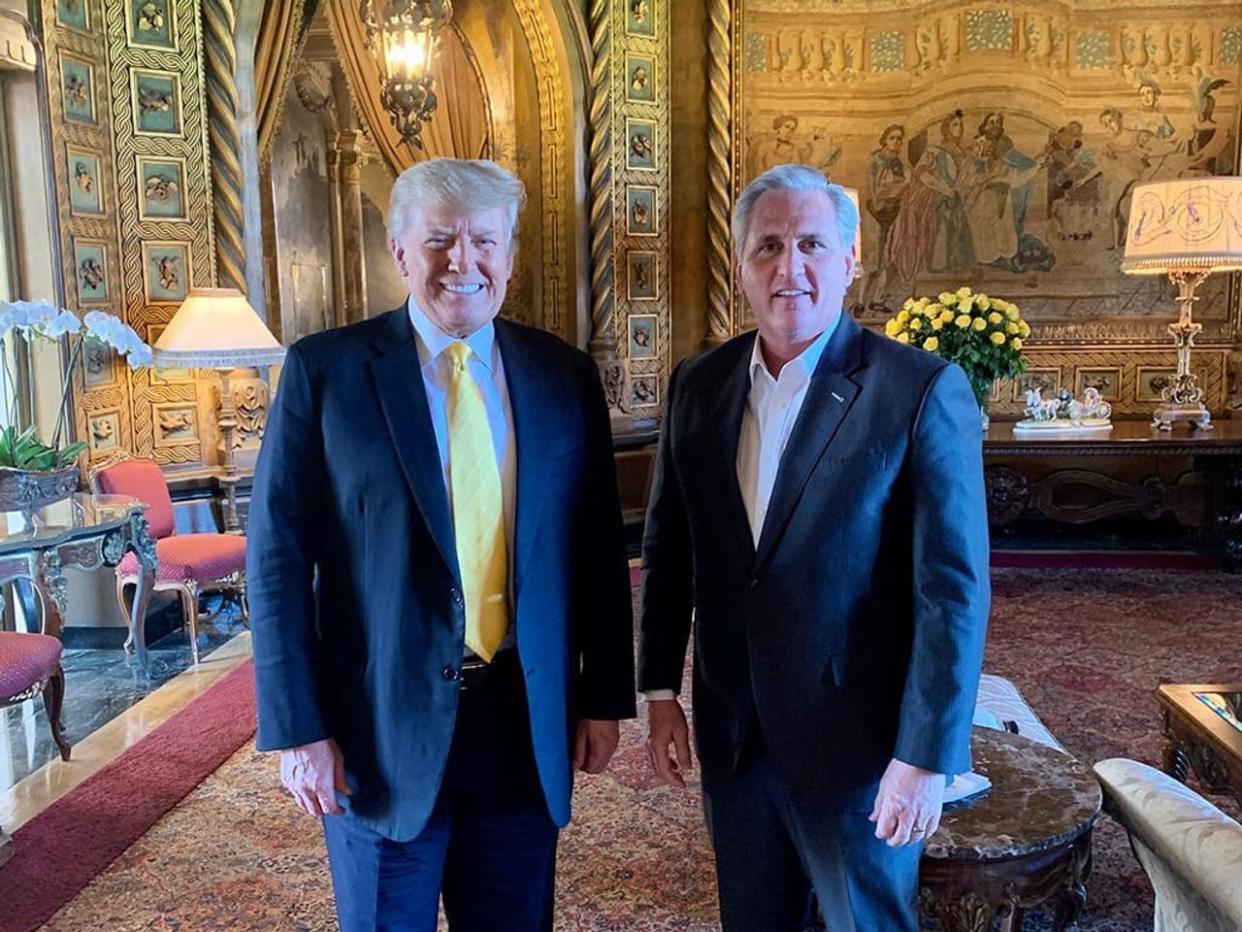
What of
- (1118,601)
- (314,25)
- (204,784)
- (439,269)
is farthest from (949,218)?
(439,269)

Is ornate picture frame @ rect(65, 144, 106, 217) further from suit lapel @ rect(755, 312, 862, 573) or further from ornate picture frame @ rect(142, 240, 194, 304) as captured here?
suit lapel @ rect(755, 312, 862, 573)

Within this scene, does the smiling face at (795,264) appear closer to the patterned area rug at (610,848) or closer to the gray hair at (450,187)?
the gray hair at (450,187)

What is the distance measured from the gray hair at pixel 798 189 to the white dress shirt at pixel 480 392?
1.34ft

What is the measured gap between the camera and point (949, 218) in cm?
662

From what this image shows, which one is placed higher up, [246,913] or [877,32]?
[877,32]

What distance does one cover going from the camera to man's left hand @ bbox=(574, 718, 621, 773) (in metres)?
1.73

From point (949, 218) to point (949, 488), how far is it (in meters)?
5.66

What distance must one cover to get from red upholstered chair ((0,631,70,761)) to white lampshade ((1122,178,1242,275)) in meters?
5.30

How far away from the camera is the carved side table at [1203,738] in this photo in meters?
2.26

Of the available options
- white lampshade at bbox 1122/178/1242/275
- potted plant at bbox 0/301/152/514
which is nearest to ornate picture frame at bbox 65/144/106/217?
potted plant at bbox 0/301/152/514

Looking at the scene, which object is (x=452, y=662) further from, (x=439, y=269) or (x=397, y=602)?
(x=439, y=269)

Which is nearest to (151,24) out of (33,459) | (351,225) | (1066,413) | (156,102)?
(156,102)

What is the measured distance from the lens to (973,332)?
525cm

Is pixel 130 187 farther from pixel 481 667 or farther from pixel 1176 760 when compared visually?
pixel 1176 760
